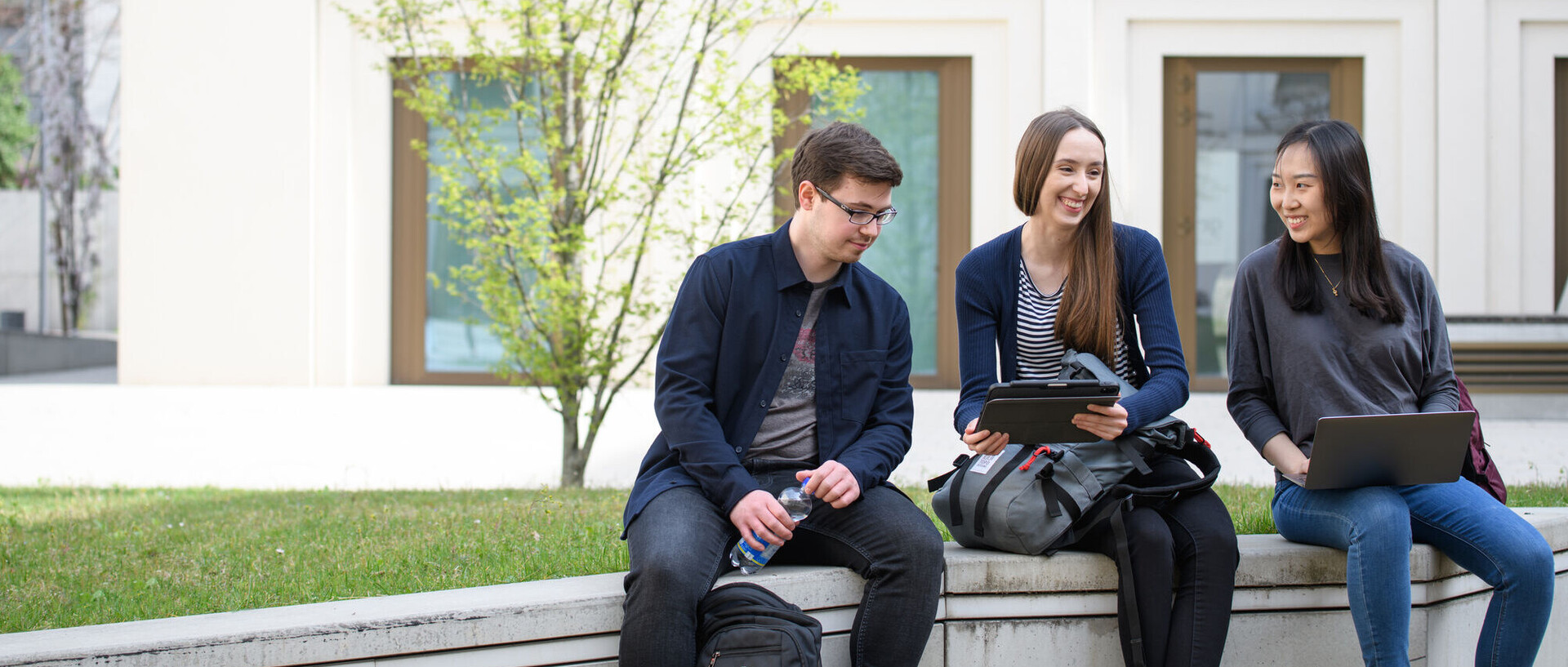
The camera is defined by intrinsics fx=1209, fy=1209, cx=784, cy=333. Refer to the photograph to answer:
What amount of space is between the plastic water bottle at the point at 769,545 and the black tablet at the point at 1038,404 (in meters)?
0.49

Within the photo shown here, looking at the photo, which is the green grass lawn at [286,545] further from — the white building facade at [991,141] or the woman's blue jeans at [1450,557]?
the white building facade at [991,141]

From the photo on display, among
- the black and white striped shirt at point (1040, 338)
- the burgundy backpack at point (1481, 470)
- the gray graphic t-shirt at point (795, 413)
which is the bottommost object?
the burgundy backpack at point (1481, 470)

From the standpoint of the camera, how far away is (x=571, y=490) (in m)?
6.28

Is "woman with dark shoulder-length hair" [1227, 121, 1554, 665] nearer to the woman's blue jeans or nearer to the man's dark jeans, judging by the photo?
the woman's blue jeans

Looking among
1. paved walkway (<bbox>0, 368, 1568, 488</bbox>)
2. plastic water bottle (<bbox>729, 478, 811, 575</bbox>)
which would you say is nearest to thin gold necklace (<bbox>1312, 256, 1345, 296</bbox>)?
plastic water bottle (<bbox>729, 478, 811, 575</bbox>)

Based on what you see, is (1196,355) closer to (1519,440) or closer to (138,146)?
(1519,440)

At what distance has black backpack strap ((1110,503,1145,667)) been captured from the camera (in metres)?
3.03

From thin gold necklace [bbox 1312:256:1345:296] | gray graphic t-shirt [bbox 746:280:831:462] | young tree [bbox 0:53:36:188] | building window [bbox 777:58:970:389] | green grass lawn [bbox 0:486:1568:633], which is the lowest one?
green grass lawn [bbox 0:486:1568:633]

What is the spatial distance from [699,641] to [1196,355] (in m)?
10.2

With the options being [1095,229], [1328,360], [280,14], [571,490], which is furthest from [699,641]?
[280,14]

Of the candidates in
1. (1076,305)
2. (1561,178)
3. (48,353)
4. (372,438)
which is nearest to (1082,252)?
(1076,305)

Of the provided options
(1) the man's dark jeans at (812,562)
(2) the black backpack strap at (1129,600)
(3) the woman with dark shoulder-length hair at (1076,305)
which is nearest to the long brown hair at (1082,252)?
(3) the woman with dark shoulder-length hair at (1076,305)

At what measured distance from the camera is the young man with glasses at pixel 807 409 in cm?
294

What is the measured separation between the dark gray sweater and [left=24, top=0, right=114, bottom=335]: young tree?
2425 cm
